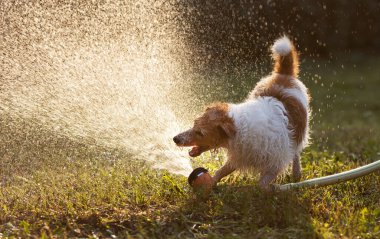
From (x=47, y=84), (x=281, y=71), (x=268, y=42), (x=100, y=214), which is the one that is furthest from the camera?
(x=268, y=42)

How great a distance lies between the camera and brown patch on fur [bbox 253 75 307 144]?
4.92 metres

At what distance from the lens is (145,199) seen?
466 cm

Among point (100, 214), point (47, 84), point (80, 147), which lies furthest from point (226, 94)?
point (100, 214)

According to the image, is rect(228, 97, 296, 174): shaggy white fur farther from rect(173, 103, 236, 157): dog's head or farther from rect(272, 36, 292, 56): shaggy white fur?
rect(272, 36, 292, 56): shaggy white fur

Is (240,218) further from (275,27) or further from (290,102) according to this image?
(275,27)

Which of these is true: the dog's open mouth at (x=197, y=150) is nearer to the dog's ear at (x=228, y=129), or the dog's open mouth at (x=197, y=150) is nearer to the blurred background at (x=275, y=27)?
the dog's ear at (x=228, y=129)

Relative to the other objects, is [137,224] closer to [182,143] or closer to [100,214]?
[100,214]

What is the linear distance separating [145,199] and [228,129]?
86cm

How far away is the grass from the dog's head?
42cm

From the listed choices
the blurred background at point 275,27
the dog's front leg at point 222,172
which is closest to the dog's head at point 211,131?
the dog's front leg at point 222,172

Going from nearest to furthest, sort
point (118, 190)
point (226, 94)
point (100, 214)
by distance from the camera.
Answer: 1. point (100, 214)
2. point (118, 190)
3. point (226, 94)

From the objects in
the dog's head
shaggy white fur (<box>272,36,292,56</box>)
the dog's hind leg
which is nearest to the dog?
the dog's head

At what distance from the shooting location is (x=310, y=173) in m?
5.68

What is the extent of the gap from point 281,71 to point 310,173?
3.36 ft
